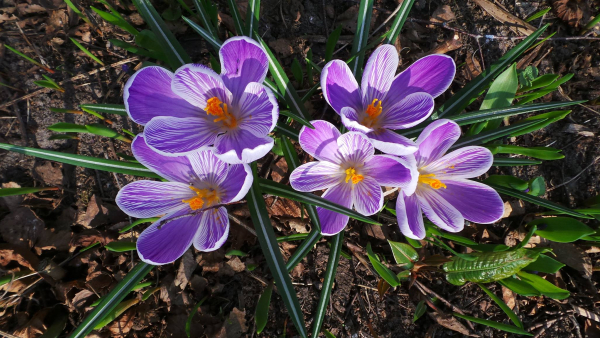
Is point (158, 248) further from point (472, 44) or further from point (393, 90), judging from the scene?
point (472, 44)

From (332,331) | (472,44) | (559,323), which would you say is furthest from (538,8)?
(332,331)

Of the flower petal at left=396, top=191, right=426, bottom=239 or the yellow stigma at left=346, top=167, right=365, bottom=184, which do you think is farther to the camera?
the yellow stigma at left=346, top=167, right=365, bottom=184

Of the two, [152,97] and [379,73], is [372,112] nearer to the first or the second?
[379,73]

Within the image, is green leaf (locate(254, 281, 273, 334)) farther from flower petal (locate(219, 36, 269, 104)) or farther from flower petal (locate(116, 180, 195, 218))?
flower petal (locate(219, 36, 269, 104))

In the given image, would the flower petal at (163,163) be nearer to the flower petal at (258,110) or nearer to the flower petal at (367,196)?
the flower petal at (258,110)

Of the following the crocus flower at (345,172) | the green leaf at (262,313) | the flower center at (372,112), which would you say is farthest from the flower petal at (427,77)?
the green leaf at (262,313)

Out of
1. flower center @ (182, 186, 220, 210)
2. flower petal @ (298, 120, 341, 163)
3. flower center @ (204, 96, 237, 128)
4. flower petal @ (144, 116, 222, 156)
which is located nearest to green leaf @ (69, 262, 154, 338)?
flower center @ (182, 186, 220, 210)
